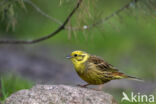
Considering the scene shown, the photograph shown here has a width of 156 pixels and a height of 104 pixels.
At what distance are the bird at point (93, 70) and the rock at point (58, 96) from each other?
0.34 metres

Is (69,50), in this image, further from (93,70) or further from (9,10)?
(93,70)

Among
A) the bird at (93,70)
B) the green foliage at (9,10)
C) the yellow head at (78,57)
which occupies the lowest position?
the bird at (93,70)

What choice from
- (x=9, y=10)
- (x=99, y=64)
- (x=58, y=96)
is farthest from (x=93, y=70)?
(x=9, y=10)

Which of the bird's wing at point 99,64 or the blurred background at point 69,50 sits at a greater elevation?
the blurred background at point 69,50

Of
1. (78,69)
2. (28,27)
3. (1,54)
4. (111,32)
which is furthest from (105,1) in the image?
(78,69)

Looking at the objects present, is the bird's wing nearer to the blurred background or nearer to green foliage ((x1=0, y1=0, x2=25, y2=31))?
green foliage ((x1=0, y1=0, x2=25, y2=31))

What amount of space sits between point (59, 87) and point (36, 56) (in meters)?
6.56

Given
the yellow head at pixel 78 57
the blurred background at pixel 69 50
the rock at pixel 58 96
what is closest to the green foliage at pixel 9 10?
the yellow head at pixel 78 57

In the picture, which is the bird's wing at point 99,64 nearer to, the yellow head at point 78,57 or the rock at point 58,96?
the yellow head at point 78,57

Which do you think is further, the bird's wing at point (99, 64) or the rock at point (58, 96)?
the bird's wing at point (99, 64)

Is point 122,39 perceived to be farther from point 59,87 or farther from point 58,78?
point 59,87

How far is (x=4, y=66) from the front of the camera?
11047mm

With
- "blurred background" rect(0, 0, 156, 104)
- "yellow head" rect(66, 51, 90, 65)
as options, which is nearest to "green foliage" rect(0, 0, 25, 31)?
"yellow head" rect(66, 51, 90, 65)

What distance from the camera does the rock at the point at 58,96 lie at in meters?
5.42
